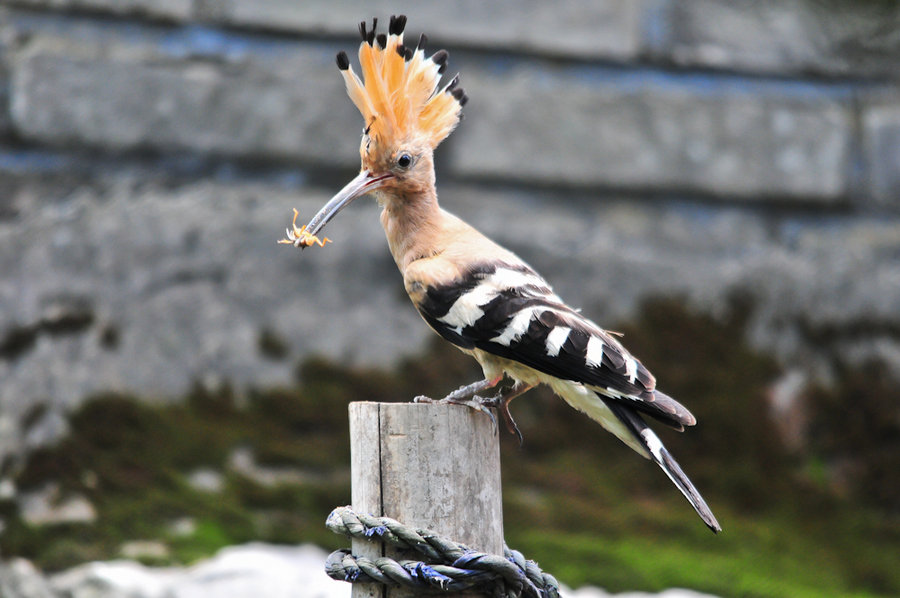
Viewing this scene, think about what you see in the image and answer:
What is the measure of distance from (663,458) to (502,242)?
2.05 meters

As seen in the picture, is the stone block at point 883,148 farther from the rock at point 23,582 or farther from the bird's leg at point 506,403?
the rock at point 23,582

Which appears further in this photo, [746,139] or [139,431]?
[746,139]

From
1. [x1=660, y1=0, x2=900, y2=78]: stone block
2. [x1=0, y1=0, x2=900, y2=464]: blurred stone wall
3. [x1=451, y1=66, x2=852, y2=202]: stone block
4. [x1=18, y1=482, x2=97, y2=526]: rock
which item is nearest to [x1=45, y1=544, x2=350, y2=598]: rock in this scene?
[x1=18, y1=482, x2=97, y2=526]: rock

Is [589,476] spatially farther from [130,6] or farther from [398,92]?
[130,6]

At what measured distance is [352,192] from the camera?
2842 millimetres

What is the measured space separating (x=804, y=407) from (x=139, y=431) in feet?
9.50

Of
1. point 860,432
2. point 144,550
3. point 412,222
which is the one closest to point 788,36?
point 860,432

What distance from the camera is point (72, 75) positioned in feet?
14.1

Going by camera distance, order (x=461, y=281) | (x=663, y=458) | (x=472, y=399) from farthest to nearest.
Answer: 1. (x=461, y=281)
2. (x=472, y=399)
3. (x=663, y=458)

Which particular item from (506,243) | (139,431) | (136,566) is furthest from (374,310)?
(136,566)

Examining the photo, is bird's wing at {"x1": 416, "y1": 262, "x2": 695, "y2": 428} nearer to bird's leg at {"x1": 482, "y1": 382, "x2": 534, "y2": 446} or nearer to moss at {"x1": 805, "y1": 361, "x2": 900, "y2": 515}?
bird's leg at {"x1": 482, "y1": 382, "x2": 534, "y2": 446}

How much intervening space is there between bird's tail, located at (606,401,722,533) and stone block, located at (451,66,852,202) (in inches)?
79.2

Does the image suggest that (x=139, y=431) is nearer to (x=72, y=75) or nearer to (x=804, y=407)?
(x=72, y=75)

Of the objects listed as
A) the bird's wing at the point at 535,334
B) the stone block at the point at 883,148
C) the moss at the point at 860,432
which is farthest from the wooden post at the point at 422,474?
the stone block at the point at 883,148
